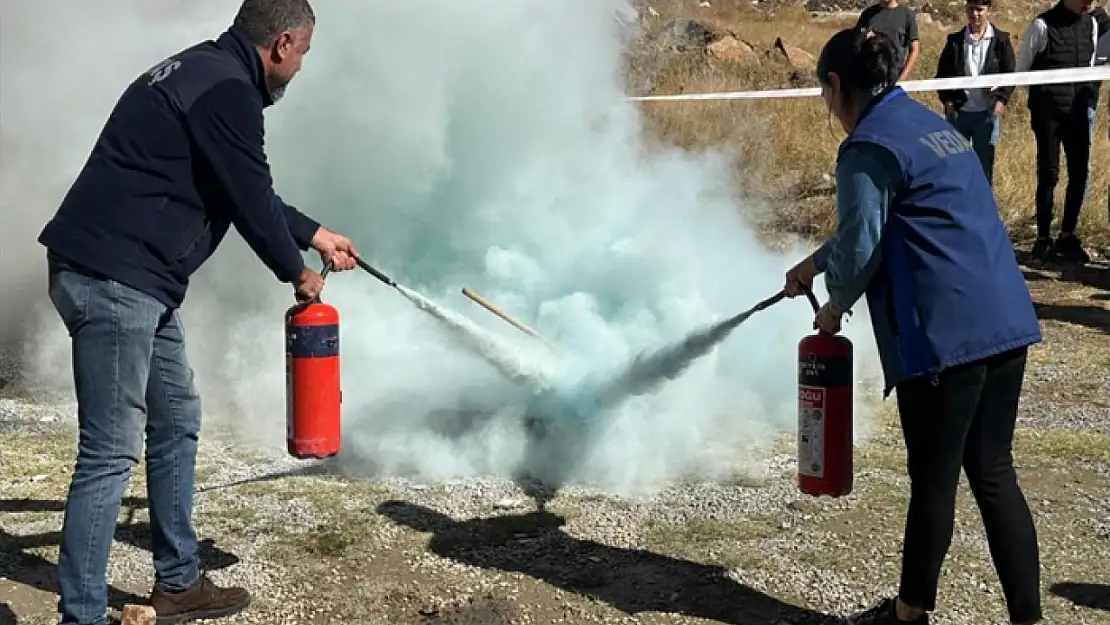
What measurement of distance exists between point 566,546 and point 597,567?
0.23 metres

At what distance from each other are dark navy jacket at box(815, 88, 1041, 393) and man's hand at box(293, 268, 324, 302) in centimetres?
162

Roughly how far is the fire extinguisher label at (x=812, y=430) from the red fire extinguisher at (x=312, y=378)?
5.17 ft

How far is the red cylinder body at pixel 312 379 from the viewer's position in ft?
12.6

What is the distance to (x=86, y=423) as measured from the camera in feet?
10.6

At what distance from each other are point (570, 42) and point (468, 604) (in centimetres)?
388

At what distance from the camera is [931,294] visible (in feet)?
9.89

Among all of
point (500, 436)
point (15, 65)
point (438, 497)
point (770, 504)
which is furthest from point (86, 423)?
point (15, 65)

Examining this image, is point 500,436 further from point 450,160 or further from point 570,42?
point 570,42

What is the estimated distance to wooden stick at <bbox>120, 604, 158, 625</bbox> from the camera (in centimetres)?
348

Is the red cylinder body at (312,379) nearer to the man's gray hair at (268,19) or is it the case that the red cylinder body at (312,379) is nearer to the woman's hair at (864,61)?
the man's gray hair at (268,19)

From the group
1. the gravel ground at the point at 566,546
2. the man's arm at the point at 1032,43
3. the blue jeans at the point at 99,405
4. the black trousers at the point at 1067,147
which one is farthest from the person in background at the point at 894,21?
the blue jeans at the point at 99,405

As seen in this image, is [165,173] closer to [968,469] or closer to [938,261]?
[938,261]

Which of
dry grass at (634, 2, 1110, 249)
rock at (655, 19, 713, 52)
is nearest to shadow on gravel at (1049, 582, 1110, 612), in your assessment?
dry grass at (634, 2, 1110, 249)

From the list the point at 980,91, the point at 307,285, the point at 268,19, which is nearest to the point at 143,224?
the point at 307,285
